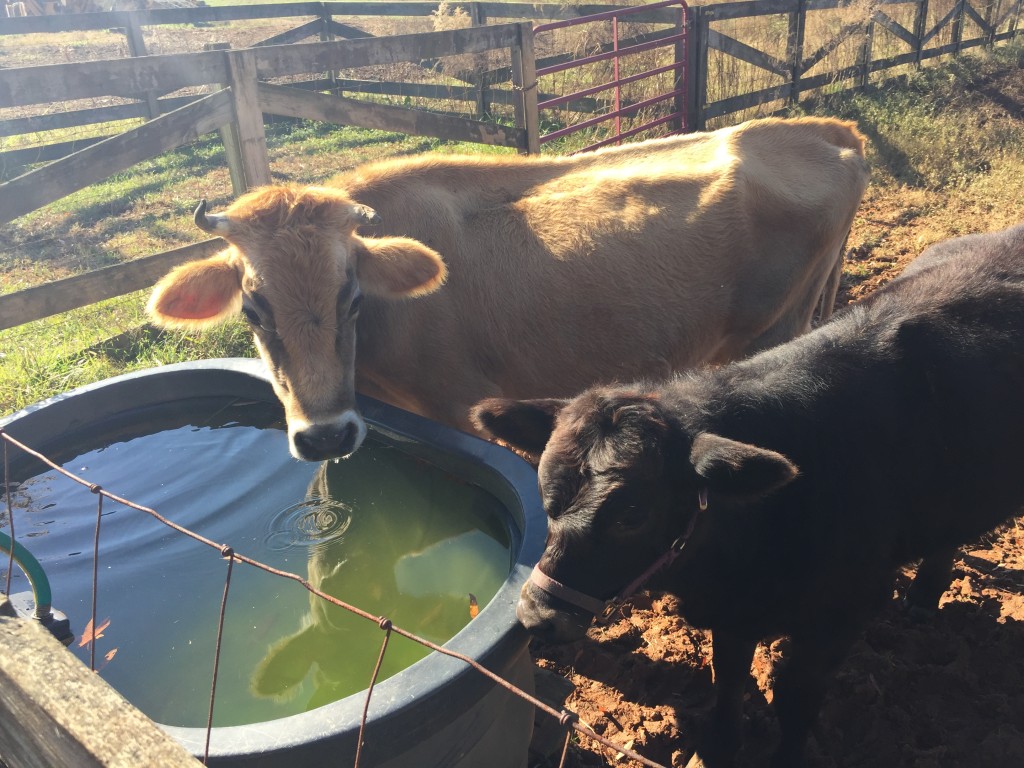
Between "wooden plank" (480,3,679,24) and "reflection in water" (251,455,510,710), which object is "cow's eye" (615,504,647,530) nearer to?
"reflection in water" (251,455,510,710)

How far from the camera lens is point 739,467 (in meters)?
2.11

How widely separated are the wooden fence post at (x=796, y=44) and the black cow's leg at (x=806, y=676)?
1065 cm

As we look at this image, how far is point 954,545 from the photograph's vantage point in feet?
9.95

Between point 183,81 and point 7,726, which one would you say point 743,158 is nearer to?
point 183,81

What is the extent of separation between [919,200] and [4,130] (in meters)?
11.9

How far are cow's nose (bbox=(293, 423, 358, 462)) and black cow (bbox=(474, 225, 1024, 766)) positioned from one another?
787 mm

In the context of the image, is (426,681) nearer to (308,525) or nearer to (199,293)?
(308,525)

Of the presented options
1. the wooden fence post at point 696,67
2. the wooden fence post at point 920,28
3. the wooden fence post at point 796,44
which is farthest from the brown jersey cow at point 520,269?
the wooden fence post at point 920,28

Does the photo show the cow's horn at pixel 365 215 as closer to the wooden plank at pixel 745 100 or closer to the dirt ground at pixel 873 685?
the dirt ground at pixel 873 685

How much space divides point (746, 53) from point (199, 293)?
31.1 ft

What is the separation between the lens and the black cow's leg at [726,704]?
110 inches

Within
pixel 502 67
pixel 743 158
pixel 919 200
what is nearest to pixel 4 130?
pixel 502 67

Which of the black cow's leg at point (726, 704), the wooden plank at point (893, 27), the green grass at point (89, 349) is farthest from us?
the wooden plank at point (893, 27)

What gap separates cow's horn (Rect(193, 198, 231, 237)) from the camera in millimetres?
3475
